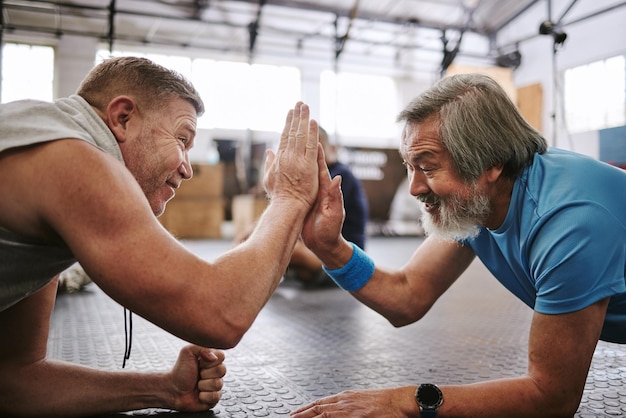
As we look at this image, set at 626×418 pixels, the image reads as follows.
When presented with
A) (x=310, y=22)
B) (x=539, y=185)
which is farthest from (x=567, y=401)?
(x=310, y=22)

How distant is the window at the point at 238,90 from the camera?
11602mm

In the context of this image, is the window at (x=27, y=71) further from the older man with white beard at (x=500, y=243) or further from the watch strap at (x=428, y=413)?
the watch strap at (x=428, y=413)

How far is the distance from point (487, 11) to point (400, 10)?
2.35 metres

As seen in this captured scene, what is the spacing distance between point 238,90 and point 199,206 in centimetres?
474

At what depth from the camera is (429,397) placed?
1.20 meters

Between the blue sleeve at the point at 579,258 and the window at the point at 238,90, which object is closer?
the blue sleeve at the point at 579,258

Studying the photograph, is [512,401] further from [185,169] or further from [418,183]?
[185,169]

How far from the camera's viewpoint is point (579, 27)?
33.1ft

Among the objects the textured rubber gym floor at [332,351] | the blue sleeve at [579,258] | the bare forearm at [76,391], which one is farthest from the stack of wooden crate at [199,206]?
the blue sleeve at [579,258]

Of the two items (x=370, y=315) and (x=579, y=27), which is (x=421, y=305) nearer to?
(x=370, y=315)

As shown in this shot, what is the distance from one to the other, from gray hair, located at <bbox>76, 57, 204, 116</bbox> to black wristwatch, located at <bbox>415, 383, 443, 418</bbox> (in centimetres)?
90

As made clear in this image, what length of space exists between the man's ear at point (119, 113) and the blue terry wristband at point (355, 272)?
0.78 meters

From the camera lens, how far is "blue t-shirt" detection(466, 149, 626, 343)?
1100 mm

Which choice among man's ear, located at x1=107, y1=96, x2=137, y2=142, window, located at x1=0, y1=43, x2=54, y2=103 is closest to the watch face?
man's ear, located at x1=107, y1=96, x2=137, y2=142
